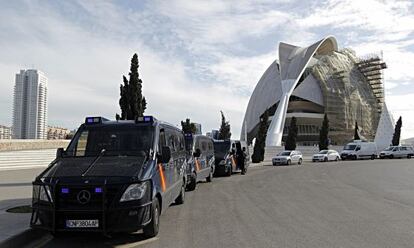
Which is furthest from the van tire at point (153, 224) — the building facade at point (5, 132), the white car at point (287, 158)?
the building facade at point (5, 132)

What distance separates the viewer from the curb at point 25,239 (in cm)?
631

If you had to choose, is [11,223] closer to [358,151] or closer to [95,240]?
[95,240]

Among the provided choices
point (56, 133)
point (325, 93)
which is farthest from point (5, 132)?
point (325, 93)

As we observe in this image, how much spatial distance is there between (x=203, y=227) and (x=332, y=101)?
78401 mm

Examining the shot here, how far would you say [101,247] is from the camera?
6.44 metres

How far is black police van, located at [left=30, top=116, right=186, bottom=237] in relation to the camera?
6078 millimetres

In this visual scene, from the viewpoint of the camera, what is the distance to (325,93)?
82000mm

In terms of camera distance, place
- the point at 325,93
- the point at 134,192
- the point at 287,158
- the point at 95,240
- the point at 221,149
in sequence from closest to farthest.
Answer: the point at 134,192 → the point at 95,240 → the point at 221,149 → the point at 287,158 → the point at 325,93

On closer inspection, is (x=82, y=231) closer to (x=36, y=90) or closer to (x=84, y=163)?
(x=84, y=163)

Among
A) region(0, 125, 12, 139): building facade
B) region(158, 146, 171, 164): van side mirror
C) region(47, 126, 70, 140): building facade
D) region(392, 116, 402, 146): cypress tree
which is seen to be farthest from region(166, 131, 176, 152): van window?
region(392, 116, 402, 146): cypress tree

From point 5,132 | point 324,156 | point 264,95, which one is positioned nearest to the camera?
point 324,156

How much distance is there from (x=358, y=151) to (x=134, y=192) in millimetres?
46393

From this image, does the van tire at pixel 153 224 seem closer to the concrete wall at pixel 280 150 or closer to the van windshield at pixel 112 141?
the van windshield at pixel 112 141

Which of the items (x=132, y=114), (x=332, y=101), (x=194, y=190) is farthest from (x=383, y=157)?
(x=194, y=190)
